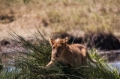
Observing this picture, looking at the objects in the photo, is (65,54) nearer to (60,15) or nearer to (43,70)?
(43,70)

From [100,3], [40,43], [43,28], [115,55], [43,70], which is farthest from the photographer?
[100,3]

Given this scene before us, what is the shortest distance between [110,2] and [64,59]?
77.6 feet

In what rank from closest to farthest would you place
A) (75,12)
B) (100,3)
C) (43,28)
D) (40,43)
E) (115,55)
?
(40,43) → (115,55) → (43,28) → (75,12) → (100,3)

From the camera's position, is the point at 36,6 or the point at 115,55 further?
the point at 36,6

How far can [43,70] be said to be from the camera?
33.9ft

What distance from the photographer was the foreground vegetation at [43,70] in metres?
10.4

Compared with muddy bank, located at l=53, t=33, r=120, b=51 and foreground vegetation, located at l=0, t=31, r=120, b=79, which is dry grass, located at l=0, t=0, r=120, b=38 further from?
foreground vegetation, located at l=0, t=31, r=120, b=79

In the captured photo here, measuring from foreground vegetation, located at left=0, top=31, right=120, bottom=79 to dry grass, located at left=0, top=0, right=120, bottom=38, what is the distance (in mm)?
14209

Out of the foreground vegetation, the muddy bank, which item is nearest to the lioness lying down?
the foreground vegetation

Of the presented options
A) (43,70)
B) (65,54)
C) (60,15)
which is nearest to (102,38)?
(60,15)

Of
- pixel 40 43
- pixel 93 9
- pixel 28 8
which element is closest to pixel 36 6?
pixel 28 8

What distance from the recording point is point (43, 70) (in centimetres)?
1034

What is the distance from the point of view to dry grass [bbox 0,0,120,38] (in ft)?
90.5

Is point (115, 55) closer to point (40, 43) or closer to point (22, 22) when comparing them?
point (22, 22)
